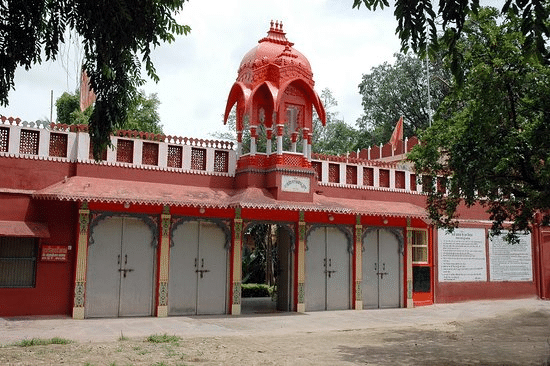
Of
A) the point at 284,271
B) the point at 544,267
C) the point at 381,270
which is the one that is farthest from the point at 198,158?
the point at 544,267

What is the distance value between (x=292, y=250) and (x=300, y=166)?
220 centimetres

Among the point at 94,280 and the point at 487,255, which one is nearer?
the point at 94,280

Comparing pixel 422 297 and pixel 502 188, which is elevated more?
pixel 502 188

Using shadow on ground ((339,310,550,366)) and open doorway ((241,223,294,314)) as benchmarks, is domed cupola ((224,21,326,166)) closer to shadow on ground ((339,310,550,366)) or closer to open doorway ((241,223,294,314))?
open doorway ((241,223,294,314))

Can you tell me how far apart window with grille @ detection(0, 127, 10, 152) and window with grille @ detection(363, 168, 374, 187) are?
9318mm

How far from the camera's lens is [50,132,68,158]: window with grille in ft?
40.7

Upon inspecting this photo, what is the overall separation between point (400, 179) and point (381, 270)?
2948mm

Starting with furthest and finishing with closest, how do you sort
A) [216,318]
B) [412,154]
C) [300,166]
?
[300,166], [216,318], [412,154]

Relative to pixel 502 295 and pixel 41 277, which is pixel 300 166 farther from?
pixel 502 295

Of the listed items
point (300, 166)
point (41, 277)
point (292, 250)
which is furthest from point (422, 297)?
point (41, 277)

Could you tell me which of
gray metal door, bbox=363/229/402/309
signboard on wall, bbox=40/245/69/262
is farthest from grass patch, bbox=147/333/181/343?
gray metal door, bbox=363/229/402/309

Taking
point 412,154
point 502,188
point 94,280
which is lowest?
point 94,280

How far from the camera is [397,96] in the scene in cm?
3866

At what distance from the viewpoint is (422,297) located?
1633 centimetres
